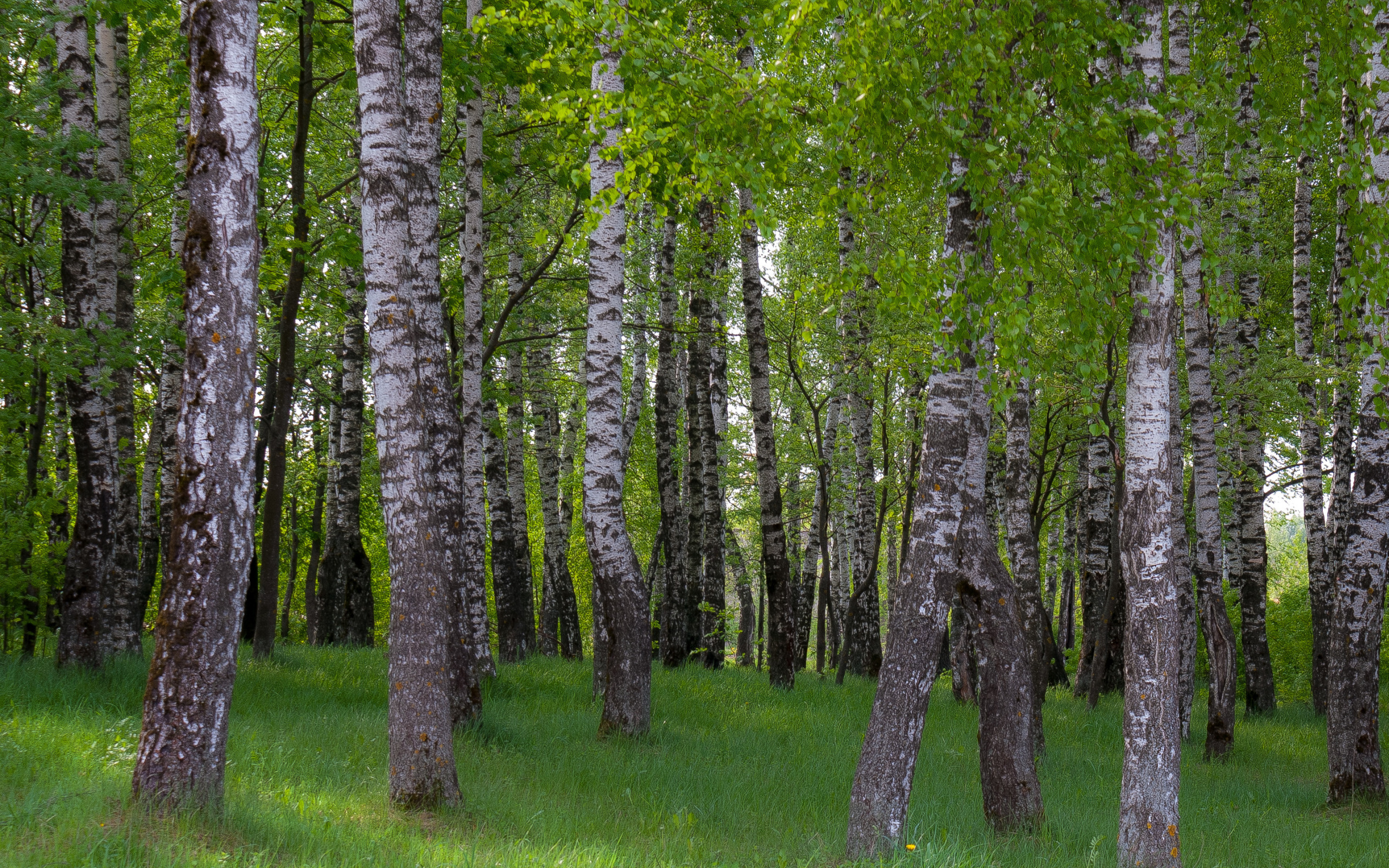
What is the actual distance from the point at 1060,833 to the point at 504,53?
352 inches

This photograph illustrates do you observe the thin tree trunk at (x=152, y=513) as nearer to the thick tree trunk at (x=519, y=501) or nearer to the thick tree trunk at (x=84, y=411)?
the thick tree trunk at (x=84, y=411)

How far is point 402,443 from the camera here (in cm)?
563

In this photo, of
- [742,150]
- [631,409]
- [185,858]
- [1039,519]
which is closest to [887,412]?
[1039,519]

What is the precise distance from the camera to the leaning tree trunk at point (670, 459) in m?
14.5

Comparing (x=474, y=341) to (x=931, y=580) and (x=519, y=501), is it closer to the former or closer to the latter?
(x=931, y=580)

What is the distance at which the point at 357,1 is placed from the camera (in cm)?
587

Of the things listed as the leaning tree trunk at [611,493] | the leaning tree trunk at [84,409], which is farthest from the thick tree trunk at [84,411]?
the leaning tree trunk at [611,493]

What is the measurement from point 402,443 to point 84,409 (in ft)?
17.5

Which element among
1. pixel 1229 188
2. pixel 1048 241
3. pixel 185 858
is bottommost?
pixel 185 858

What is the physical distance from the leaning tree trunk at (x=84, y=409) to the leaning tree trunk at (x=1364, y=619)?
1188 centimetres

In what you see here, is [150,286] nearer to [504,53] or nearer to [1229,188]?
[504,53]

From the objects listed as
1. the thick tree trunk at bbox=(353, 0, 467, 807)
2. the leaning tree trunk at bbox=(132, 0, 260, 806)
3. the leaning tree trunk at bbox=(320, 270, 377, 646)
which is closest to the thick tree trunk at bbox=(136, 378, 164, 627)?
the leaning tree trunk at bbox=(320, 270, 377, 646)

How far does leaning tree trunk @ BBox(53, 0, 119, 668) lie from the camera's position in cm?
861

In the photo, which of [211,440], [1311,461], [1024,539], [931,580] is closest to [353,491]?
[1024,539]
